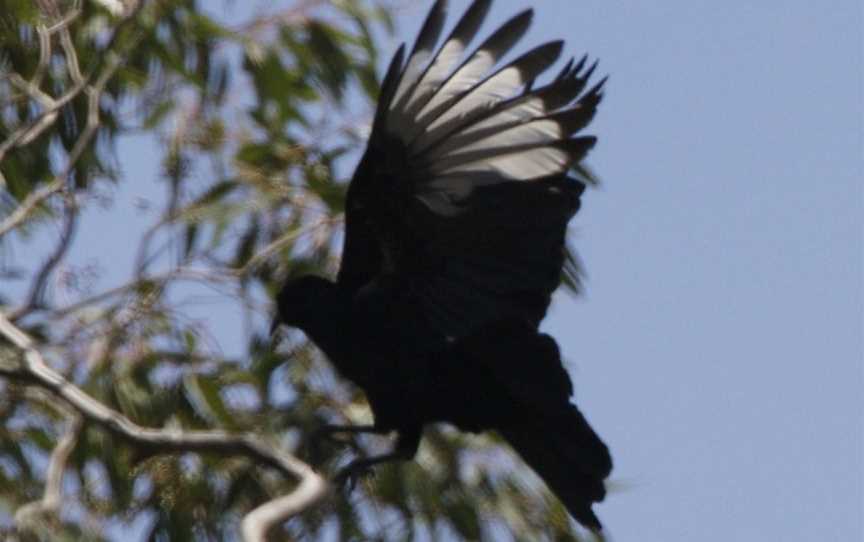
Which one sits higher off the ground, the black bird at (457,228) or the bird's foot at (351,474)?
the black bird at (457,228)

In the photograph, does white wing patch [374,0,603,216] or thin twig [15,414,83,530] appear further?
white wing patch [374,0,603,216]

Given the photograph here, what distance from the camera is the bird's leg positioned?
5.04m

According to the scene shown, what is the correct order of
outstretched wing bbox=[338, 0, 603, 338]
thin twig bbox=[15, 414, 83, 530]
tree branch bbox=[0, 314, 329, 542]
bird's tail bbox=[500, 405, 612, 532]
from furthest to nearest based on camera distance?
outstretched wing bbox=[338, 0, 603, 338] → bird's tail bbox=[500, 405, 612, 532] → thin twig bbox=[15, 414, 83, 530] → tree branch bbox=[0, 314, 329, 542]

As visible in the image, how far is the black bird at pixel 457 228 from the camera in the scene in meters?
4.96

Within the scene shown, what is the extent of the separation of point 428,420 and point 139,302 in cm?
78

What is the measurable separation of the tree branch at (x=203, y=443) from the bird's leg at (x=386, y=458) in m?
0.65

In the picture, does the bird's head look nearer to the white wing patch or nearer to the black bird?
the black bird

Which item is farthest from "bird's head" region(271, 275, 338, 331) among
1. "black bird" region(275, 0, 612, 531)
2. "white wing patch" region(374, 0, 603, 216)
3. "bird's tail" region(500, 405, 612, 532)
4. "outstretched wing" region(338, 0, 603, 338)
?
"bird's tail" region(500, 405, 612, 532)

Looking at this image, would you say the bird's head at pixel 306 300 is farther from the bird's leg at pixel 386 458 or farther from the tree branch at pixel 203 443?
the tree branch at pixel 203 443

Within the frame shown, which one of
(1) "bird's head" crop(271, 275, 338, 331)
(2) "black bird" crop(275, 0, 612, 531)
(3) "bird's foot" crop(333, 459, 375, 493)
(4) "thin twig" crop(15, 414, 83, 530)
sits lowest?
(4) "thin twig" crop(15, 414, 83, 530)

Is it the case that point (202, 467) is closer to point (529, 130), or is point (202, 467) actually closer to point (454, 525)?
point (454, 525)

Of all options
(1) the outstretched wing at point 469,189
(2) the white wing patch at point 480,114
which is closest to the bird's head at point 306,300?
(1) the outstretched wing at point 469,189

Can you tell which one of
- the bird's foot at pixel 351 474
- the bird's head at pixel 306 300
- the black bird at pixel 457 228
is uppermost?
the black bird at pixel 457 228

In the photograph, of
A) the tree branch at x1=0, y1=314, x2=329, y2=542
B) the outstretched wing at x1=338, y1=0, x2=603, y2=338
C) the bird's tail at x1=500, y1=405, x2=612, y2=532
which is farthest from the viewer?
the outstretched wing at x1=338, y1=0, x2=603, y2=338
